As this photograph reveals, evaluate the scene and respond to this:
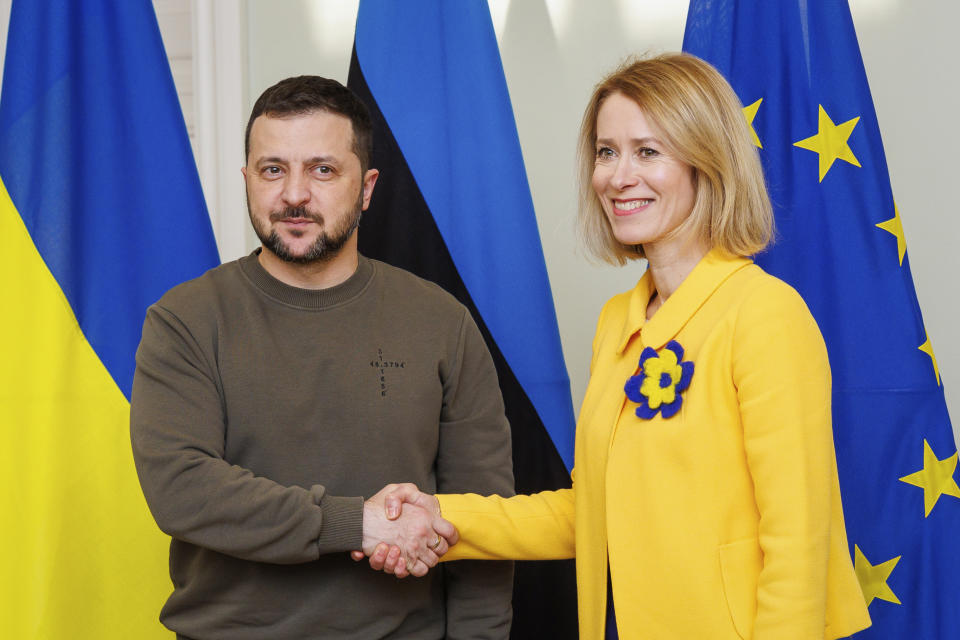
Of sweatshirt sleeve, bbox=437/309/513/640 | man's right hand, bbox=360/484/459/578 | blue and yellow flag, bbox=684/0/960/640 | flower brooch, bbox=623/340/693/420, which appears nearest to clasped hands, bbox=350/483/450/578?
man's right hand, bbox=360/484/459/578

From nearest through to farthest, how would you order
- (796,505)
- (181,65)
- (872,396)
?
(796,505) < (872,396) < (181,65)

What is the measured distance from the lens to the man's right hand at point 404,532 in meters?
1.51

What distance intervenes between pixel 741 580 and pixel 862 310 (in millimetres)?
840

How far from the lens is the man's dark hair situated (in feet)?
5.42

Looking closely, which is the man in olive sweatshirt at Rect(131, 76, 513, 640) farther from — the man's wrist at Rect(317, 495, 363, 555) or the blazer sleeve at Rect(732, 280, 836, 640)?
the blazer sleeve at Rect(732, 280, 836, 640)

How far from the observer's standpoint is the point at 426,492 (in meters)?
1.67

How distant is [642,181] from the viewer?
145 cm

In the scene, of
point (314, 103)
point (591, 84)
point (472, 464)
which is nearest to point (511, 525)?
point (472, 464)

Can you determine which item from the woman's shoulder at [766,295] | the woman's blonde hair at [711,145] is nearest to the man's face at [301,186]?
the woman's blonde hair at [711,145]

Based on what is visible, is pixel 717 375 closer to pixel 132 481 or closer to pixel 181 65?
pixel 132 481

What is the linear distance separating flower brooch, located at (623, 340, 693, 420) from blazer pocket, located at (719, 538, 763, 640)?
0.21m

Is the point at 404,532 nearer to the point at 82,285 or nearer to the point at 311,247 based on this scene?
the point at 311,247

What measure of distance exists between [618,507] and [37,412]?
1.24 metres

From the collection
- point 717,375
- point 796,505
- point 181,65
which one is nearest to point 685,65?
point 717,375
